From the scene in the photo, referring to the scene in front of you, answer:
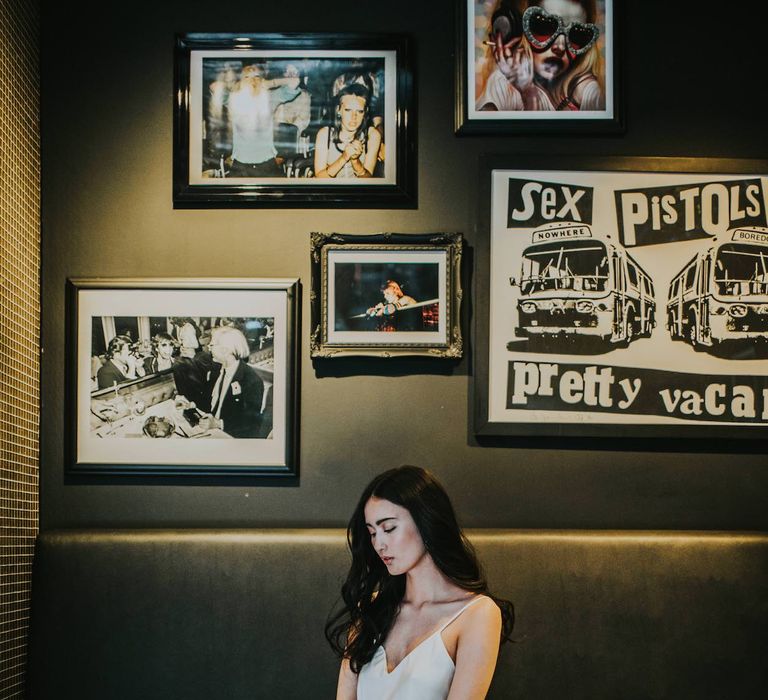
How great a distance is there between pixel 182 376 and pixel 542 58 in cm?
163

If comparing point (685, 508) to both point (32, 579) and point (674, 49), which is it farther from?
point (32, 579)

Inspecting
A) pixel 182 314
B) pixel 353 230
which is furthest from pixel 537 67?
pixel 182 314

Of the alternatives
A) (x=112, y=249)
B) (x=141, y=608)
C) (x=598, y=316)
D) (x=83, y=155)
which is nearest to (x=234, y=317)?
(x=112, y=249)

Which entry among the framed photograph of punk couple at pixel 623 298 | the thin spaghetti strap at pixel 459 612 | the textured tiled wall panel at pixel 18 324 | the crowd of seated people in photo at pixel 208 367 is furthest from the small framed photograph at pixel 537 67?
the thin spaghetti strap at pixel 459 612

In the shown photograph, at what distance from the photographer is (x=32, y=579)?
3039 millimetres

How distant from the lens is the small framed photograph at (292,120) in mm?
3180

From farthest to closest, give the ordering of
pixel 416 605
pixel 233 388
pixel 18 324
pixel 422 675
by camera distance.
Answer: pixel 233 388 < pixel 18 324 < pixel 416 605 < pixel 422 675

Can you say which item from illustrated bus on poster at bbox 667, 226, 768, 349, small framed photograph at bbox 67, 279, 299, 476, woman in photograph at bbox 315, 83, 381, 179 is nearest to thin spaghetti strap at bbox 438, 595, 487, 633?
small framed photograph at bbox 67, 279, 299, 476

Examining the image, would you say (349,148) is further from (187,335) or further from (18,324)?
(18,324)

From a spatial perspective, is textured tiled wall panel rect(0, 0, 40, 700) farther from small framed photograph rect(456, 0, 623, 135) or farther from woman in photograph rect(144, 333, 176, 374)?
small framed photograph rect(456, 0, 623, 135)

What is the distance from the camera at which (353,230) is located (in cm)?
319

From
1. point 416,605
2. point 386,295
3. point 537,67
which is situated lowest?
point 416,605

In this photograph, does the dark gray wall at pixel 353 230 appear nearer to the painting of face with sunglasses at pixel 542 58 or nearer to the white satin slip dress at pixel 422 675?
the painting of face with sunglasses at pixel 542 58

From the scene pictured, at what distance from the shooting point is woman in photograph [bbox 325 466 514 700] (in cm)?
232
